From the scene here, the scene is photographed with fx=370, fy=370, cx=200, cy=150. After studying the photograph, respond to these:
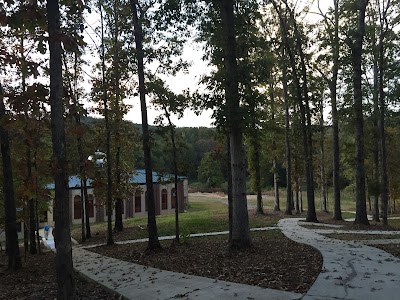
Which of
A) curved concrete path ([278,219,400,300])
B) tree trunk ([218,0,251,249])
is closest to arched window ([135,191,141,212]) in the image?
tree trunk ([218,0,251,249])

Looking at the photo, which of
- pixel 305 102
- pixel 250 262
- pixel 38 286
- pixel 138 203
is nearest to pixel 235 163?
pixel 250 262

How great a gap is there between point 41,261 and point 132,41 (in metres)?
8.91

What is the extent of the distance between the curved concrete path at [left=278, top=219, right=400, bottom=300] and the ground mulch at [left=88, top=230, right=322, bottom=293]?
0.24 m

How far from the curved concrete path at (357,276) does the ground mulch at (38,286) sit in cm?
377

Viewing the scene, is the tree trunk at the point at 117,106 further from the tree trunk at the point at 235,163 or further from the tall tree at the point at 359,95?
the tall tree at the point at 359,95

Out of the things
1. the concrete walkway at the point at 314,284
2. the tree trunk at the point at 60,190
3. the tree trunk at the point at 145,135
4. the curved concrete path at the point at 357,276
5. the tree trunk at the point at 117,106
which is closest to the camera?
the tree trunk at the point at 60,190

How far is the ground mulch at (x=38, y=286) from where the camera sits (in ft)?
24.1

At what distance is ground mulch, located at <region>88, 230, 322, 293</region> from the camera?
6.54 meters

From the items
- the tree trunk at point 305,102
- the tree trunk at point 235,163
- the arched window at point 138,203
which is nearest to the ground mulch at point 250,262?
the tree trunk at point 235,163

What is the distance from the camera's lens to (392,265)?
289 inches

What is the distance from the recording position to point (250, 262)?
8297 millimetres

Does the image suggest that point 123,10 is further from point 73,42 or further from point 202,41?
point 73,42

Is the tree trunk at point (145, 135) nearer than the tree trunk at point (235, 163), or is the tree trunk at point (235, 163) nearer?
the tree trunk at point (235, 163)

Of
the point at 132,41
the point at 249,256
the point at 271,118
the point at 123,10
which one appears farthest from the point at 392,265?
the point at 271,118
